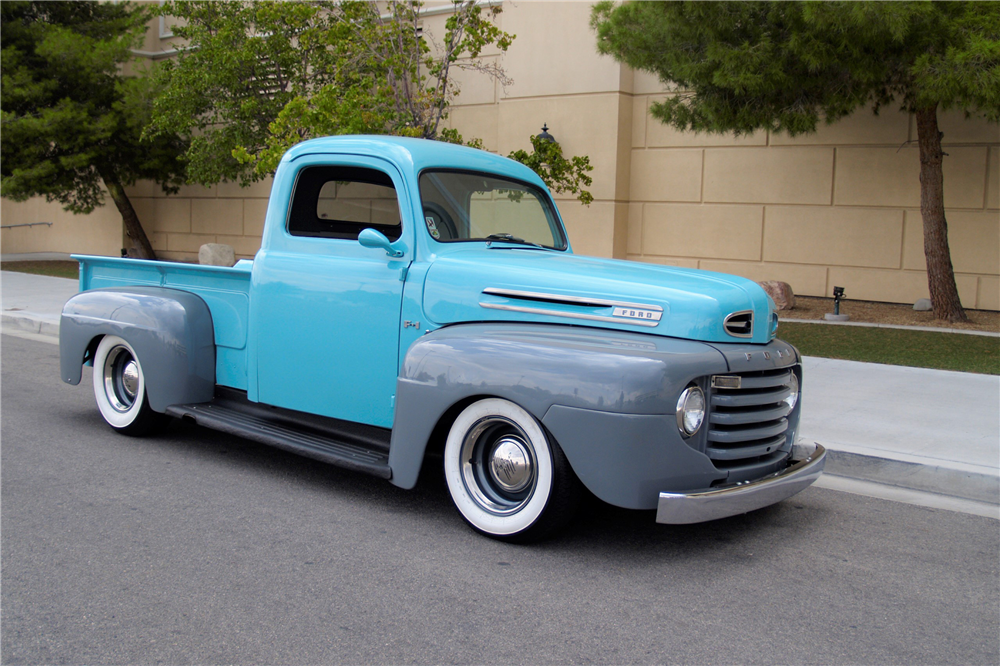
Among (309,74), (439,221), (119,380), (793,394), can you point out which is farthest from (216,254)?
(793,394)

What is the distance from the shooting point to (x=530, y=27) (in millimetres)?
15891

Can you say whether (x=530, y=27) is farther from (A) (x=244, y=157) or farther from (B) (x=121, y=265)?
(B) (x=121, y=265)

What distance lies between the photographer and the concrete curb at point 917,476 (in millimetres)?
5336

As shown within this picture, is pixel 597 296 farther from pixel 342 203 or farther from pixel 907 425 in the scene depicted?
pixel 907 425

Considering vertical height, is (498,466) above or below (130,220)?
below

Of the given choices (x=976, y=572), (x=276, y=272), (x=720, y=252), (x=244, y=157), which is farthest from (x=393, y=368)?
(x=720, y=252)

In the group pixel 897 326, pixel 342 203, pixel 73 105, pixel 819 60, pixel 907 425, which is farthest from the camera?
pixel 73 105

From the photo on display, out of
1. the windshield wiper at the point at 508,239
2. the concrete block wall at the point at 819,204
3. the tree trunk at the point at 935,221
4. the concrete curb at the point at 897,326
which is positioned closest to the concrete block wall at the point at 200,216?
the concrete block wall at the point at 819,204

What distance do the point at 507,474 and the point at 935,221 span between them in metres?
9.61

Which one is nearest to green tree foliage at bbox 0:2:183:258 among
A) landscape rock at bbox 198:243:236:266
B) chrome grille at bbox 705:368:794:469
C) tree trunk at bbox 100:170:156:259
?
tree trunk at bbox 100:170:156:259

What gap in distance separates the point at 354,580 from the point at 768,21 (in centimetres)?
874

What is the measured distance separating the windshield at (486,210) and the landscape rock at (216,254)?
13425 mm

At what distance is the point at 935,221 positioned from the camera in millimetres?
11594

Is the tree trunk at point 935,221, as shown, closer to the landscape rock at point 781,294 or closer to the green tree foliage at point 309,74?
the landscape rock at point 781,294
